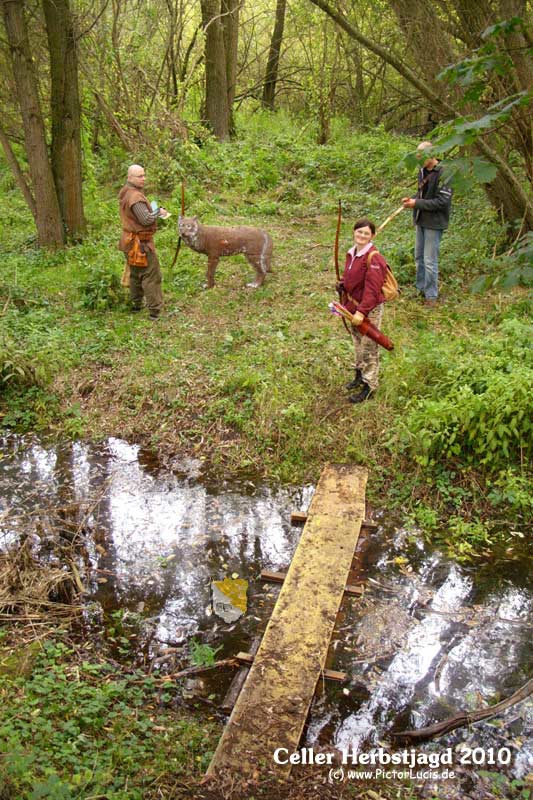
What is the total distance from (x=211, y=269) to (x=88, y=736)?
691 centimetres

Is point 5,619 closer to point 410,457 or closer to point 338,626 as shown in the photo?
point 338,626

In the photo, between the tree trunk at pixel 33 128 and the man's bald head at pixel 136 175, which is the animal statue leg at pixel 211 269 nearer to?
the man's bald head at pixel 136 175

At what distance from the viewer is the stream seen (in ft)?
13.0

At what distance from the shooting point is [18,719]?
3.57 m

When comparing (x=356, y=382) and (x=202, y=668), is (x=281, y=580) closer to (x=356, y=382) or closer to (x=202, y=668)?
(x=202, y=668)

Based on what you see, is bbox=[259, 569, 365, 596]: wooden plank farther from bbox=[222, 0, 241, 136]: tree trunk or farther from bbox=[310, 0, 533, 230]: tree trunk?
bbox=[222, 0, 241, 136]: tree trunk

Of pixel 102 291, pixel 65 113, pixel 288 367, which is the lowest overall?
pixel 288 367

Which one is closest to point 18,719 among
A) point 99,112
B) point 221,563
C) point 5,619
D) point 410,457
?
point 5,619

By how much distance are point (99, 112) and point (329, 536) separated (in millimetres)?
12850

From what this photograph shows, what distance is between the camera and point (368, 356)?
6.76 meters

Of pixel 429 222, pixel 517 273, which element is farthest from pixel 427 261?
pixel 517 273

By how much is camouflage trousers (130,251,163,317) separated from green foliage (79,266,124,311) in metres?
0.30

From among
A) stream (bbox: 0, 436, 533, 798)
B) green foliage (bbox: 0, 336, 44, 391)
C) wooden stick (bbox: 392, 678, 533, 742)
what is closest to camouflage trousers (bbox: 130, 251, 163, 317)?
green foliage (bbox: 0, 336, 44, 391)

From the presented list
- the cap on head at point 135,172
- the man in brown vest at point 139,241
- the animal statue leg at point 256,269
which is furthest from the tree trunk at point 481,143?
the animal statue leg at point 256,269
